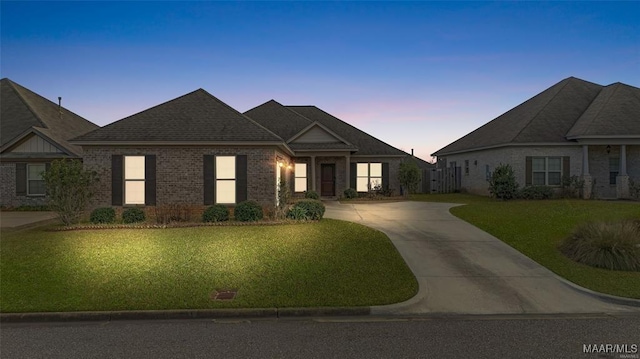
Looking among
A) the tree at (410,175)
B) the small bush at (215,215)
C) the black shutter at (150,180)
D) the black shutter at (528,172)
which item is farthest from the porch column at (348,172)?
the black shutter at (150,180)

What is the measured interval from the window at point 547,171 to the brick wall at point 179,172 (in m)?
15.1

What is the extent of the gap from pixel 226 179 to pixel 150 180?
10.0ft

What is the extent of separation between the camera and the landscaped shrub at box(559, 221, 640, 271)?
8742 mm

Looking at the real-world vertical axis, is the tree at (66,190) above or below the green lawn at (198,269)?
above

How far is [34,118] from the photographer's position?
22891 millimetres

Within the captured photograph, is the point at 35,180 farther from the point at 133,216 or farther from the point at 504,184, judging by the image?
the point at 504,184

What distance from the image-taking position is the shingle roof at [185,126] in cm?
1577

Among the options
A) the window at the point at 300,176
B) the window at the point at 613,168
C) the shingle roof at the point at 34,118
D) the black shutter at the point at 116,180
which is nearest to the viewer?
the black shutter at the point at 116,180

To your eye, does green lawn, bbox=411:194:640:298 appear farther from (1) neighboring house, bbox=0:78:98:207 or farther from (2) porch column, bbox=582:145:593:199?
(1) neighboring house, bbox=0:78:98:207

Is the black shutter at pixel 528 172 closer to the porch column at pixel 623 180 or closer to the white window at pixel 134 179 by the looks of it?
the porch column at pixel 623 180

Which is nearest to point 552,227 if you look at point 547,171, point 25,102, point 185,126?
point 547,171

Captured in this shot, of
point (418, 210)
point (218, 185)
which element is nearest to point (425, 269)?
point (418, 210)

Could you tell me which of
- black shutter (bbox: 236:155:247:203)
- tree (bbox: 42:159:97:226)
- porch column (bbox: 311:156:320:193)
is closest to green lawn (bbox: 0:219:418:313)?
tree (bbox: 42:159:97:226)

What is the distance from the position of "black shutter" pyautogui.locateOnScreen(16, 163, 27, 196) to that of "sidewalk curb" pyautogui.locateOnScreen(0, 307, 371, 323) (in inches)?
701
